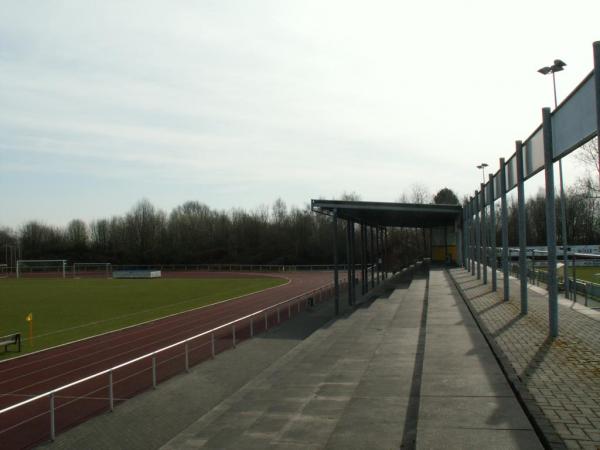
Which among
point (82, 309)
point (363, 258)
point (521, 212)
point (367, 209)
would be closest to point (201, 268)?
point (82, 309)

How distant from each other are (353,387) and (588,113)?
20.2 ft

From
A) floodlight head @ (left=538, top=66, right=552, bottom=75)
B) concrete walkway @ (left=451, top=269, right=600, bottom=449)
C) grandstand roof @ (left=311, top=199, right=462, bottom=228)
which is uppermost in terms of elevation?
floodlight head @ (left=538, top=66, right=552, bottom=75)

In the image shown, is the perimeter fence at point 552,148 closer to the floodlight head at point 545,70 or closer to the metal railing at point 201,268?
the floodlight head at point 545,70

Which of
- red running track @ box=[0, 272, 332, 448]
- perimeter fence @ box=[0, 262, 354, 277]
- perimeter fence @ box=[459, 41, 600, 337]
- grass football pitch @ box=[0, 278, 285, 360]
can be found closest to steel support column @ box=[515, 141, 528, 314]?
perimeter fence @ box=[459, 41, 600, 337]

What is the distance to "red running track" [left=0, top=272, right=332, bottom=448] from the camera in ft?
36.2

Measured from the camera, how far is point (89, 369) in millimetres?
15969

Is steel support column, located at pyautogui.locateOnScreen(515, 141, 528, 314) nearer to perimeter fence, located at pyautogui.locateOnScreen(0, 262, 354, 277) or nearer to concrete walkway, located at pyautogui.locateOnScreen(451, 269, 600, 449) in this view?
concrete walkway, located at pyautogui.locateOnScreen(451, 269, 600, 449)

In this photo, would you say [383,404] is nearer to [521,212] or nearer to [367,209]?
[521,212]

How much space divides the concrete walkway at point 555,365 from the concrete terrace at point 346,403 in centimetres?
25

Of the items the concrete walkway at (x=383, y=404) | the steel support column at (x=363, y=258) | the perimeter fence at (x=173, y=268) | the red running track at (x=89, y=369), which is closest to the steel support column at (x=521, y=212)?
the concrete walkway at (x=383, y=404)

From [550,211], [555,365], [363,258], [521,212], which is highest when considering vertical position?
[521,212]

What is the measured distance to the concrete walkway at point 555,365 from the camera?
19.9 feet

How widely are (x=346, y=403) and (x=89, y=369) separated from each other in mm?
10388

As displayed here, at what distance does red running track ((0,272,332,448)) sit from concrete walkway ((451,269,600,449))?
788cm
